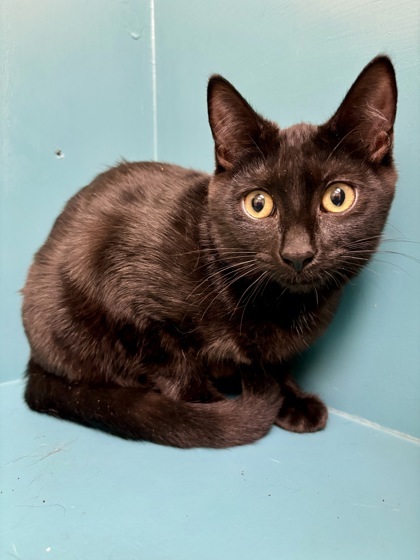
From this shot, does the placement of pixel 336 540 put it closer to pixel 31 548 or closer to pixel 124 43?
pixel 31 548

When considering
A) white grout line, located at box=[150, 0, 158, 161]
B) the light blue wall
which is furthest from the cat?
white grout line, located at box=[150, 0, 158, 161]

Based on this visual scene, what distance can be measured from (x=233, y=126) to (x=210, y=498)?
2.43ft

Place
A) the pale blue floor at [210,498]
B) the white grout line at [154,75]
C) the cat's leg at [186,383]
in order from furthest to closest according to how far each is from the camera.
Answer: the white grout line at [154,75], the cat's leg at [186,383], the pale blue floor at [210,498]

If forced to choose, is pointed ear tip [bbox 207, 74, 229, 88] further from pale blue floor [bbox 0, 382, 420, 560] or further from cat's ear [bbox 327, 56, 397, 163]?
pale blue floor [bbox 0, 382, 420, 560]

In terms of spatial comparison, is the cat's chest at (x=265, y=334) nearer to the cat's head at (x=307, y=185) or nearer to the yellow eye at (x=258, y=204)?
the cat's head at (x=307, y=185)

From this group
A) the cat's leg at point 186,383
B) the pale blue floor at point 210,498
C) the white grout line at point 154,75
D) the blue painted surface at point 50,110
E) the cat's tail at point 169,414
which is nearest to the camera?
the pale blue floor at point 210,498

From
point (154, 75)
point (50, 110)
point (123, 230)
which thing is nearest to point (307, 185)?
point (123, 230)

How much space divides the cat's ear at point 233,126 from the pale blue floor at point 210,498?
64 cm

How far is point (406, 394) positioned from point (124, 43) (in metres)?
1.41

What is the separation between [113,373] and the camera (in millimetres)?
1227

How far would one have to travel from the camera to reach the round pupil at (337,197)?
0.92m

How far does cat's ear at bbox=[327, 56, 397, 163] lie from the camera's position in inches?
34.9

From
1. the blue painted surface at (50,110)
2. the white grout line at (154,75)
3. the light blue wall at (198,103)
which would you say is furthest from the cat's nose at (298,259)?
the white grout line at (154,75)

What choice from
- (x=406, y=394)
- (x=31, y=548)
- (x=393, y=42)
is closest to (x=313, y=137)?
(x=393, y=42)
